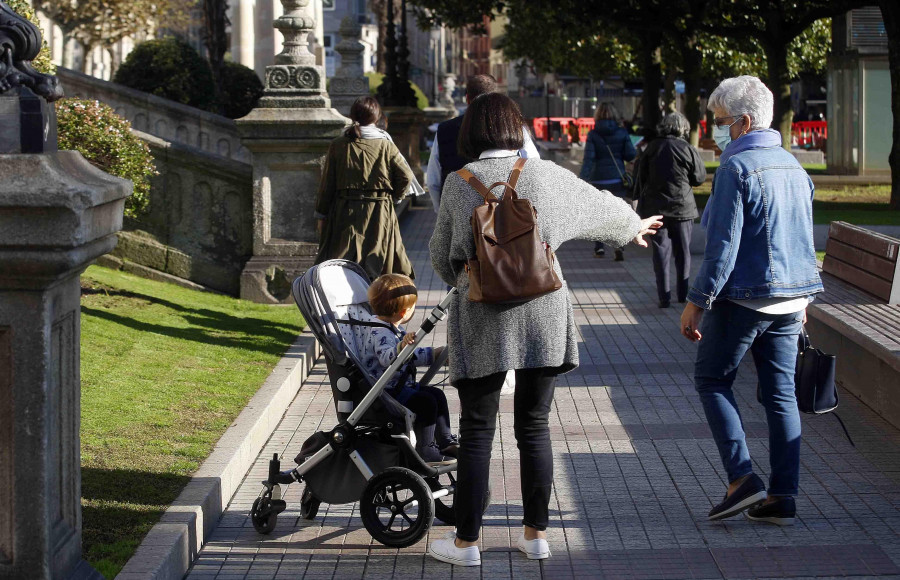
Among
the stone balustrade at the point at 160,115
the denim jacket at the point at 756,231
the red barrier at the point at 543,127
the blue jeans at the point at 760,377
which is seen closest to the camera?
the denim jacket at the point at 756,231

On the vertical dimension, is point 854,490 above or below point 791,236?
below

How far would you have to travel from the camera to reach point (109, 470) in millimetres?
5965

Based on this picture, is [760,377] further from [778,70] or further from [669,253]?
[778,70]

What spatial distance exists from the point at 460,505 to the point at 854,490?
215 cm

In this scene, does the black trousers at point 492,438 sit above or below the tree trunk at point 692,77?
below

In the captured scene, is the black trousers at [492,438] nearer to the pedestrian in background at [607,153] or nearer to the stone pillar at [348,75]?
the pedestrian in background at [607,153]

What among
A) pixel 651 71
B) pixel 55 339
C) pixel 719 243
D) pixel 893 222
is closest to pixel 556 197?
pixel 719 243

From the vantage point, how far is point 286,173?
11836mm

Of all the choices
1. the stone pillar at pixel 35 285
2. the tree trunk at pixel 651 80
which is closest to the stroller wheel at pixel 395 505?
the stone pillar at pixel 35 285

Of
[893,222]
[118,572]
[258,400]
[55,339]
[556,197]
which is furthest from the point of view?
[893,222]

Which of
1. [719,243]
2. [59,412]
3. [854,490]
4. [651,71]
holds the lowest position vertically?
[854,490]

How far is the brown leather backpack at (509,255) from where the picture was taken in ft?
15.4

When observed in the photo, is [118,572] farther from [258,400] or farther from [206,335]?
[206,335]

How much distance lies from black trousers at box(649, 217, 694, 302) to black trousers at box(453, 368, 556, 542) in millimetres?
7123
